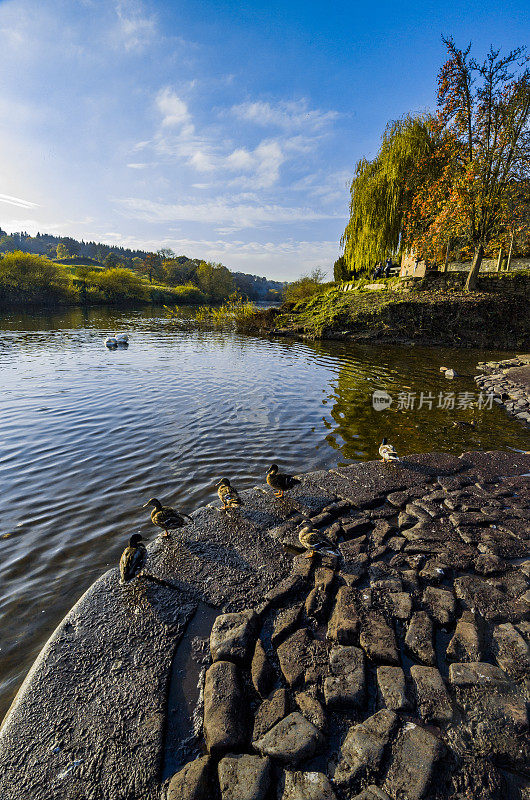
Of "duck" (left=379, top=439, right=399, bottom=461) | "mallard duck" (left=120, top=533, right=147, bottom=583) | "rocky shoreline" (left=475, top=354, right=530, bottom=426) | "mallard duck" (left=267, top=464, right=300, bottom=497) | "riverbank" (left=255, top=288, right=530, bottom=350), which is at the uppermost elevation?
"riverbank" (left=255, top=288, right=530, bottom=350)

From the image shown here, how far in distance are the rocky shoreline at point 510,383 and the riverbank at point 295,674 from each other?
777 cm

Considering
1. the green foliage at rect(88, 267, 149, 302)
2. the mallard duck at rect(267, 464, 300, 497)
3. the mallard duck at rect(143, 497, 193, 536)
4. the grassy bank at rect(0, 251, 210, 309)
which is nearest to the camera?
the mallard duck at rect(143, 497, 193, 536)

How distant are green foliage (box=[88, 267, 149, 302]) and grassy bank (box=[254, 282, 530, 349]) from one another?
175 ft

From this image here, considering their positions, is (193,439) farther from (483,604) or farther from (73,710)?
(483,604)

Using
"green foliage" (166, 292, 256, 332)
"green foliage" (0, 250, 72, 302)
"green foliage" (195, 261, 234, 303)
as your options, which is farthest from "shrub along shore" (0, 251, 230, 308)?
"green foliage" (166, 292, 256, 332)

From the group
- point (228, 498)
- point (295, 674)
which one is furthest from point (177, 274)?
point (295, 674)

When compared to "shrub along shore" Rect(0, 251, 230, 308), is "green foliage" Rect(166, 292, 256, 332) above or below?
below

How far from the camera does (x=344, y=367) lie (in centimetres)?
1814

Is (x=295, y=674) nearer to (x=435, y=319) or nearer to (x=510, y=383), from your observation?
(x=510, y=383)

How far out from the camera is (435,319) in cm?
2491

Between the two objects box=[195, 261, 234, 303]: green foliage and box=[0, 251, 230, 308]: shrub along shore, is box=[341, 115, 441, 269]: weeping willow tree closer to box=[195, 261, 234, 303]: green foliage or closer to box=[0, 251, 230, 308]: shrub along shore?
box=[0, 251, 230, 308]: shrub along shore

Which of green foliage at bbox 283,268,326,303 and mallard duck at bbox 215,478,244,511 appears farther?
green foliage at bbox 283,268,326,303

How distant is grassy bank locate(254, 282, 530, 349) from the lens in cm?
2394

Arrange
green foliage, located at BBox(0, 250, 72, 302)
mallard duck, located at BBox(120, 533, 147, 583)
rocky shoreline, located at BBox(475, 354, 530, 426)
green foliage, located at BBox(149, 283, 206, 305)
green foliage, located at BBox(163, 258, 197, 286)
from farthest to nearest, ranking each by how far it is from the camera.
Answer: green foliage, located at BBox(163, 258, 197, 286)
green foliage, located at BBox(149, 283, 206, 305)
green foliage, located at BBox(0, 250, 72, 302)
rocky shoreline, located at BBox(475, 354, 530, 426)
mallard duck, located at BBox(120, 533, 147, 583)
